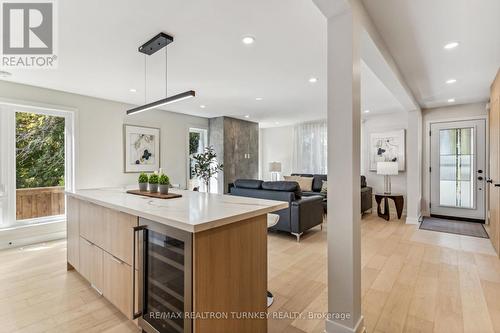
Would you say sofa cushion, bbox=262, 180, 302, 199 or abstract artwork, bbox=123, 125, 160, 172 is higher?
abstract artwork, bbox=123, 125, 160, 172

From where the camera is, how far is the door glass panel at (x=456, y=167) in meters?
5.19

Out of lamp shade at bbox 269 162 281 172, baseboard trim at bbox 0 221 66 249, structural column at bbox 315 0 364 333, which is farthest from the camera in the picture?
lamp shade at bbox 269 162 281 172

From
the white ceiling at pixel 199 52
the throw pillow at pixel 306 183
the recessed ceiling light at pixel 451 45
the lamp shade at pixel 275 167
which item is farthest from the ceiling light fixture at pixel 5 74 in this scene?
the lamp shade at pixel 275 167

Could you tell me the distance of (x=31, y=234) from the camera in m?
3.89

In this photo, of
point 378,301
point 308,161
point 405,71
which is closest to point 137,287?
point 378,301

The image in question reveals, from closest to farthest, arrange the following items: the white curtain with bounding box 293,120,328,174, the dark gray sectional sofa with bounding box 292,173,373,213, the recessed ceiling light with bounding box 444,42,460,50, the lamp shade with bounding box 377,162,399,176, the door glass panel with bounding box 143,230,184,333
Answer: the door glass panel with bounding box 143,230,184,333 < the recessed ceiling light with bounding box 444,42,460,50 < the lamp shade with bounding box 377,162,399,176 < the dark gray sectional sofa with bounding box 292,173,373,213 < the white curtain with bounding box 293,120,328,174

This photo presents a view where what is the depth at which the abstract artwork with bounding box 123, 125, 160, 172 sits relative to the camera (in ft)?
16.5

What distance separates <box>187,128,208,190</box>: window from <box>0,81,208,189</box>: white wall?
76 centimetres

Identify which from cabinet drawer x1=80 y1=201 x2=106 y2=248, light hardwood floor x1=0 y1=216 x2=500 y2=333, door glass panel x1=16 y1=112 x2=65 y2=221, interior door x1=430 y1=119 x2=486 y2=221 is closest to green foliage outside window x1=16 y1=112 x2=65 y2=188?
door glass panel x1=16 y1=112 x2=65 y2=221

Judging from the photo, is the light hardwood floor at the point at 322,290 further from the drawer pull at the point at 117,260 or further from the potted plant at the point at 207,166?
the potted plant at the point at 207,166

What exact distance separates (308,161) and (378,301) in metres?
5.40

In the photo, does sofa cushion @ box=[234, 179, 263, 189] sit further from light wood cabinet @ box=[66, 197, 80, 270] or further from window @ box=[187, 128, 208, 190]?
light wood cabinet @ box=[66, 197, 80, 270]

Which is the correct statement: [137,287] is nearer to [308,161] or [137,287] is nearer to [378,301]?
[378,301]

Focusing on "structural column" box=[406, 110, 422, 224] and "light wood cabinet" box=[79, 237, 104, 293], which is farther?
"structural column" box=[406, 110, 422, 224]
